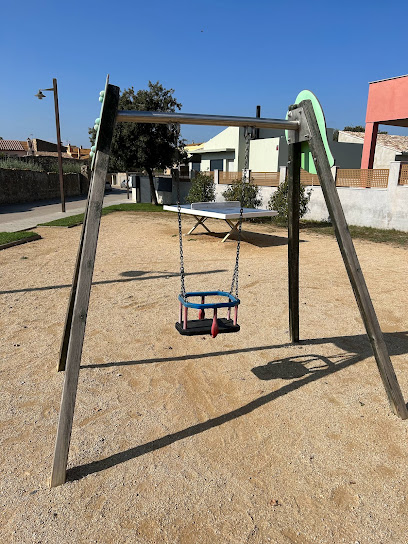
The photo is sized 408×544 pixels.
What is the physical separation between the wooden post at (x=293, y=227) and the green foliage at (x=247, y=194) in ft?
32.8

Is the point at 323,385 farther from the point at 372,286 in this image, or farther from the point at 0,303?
the point at 0,303

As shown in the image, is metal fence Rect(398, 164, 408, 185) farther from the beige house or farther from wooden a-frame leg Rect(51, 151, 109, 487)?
the beige house

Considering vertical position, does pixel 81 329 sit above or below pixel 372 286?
above

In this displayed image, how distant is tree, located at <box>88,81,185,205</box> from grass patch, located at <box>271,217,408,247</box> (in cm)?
783

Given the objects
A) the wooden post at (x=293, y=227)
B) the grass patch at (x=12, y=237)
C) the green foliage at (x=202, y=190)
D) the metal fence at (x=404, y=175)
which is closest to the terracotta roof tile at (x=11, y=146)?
the green foliage at (x=202, y=190)

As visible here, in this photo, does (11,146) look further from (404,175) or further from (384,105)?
(404,175)

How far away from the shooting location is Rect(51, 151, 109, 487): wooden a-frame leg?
206 centimetres

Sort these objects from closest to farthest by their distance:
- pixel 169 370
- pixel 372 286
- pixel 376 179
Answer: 1. pixel 169 370
2. pixel 372 286
3. pixel 376 179

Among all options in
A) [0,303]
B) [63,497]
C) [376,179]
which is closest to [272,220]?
[376,179]

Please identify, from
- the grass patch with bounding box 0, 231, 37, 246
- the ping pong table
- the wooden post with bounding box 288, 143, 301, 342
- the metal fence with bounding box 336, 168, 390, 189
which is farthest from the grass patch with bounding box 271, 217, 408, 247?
the grass patch with bounding box 0, 231, 37, 246

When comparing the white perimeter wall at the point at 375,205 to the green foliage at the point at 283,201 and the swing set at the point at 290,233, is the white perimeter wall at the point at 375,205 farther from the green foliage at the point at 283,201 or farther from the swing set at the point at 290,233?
the swing set at the point at 290,233

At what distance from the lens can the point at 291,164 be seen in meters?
3.22

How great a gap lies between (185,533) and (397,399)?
5.48ft

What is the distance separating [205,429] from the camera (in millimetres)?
2453
